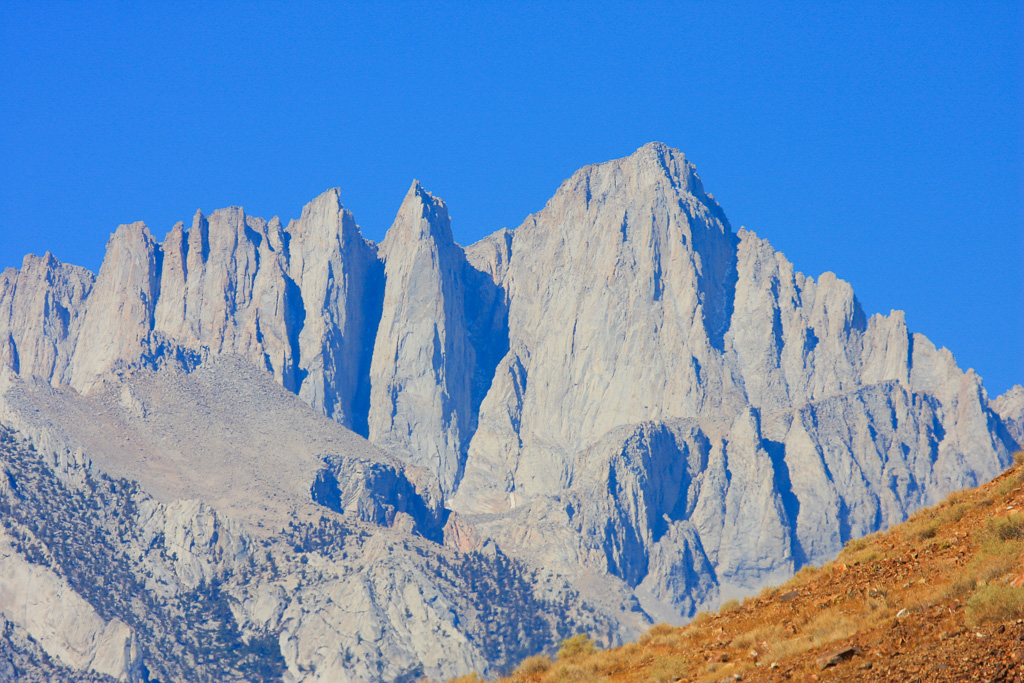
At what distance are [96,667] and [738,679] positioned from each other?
188840mm

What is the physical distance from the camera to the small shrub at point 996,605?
2570cm

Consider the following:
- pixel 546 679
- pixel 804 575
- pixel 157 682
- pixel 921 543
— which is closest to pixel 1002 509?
pixel 921 543

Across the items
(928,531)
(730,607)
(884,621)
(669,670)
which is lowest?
(884,621)

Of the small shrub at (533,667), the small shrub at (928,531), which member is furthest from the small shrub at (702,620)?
the small shrub at (928,531)

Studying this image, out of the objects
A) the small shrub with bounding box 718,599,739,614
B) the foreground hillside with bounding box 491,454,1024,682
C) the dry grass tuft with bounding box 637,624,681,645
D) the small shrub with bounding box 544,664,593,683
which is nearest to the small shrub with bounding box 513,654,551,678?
the foreground hillside with bounding box 491,454,1024,682

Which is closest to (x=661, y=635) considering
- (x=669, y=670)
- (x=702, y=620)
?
(x=702, y=620)

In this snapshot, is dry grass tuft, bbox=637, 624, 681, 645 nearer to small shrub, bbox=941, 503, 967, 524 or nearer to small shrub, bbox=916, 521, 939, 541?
small shrub, bbox=916, 521, 939, 541

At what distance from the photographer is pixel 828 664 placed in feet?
89.2

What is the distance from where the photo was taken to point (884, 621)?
28.1 meters

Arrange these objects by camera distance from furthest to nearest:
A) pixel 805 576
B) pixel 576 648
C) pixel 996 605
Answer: pixel 576 648 < pixel 805 576 < pixel 996 605

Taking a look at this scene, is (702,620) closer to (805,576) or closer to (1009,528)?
(805,576)

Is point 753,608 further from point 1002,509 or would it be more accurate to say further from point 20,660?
point 20,660

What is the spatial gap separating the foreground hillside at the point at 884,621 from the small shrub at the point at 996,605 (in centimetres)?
2

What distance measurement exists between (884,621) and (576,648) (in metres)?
14.6
